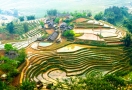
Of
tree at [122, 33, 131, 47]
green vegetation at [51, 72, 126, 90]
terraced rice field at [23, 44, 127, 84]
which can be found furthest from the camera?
tree at [122, 33, 131, 47]

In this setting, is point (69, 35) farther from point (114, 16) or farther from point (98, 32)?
point (114, 16)

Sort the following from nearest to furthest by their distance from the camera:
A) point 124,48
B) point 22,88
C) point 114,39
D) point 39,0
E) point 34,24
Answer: point 22,88 < point 124,48 < point 114,39 < point 34,24 < point 39,0

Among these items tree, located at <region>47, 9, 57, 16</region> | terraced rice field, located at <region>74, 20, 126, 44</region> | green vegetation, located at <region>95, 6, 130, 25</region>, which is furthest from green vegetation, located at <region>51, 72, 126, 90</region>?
tree, located at <region>47, 9, 57, 16</region>

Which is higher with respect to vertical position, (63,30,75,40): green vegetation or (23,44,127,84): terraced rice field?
(63,30,75,40): green vegetation

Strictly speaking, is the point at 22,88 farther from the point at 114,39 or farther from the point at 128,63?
the point at 114,39

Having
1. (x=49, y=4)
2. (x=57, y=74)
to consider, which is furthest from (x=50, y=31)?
(x=49, y=4)

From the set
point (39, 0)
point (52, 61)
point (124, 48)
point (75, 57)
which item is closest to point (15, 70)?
point (52, 61)

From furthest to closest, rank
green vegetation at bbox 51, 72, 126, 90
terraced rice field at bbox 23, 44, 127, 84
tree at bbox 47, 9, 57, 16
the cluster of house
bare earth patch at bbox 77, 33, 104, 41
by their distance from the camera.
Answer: tree at bbox 47, 9, 57, 16
bare earth patch at bbox 77, 33, 104, 41
the cluster of house
terraced rice field at bbox 23, 44, 127, 84
green vegetation at bbox 51, 72, 126, 90

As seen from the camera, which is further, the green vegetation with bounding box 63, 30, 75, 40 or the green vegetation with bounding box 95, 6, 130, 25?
the green vegetation with bounding box 95, 6, 130, 25

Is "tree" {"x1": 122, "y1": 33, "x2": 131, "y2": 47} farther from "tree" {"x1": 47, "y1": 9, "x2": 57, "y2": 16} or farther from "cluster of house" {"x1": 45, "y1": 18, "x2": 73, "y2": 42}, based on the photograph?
"tree" {"x1": 47, "y1": 9, "x2": 57, "y2": 16}

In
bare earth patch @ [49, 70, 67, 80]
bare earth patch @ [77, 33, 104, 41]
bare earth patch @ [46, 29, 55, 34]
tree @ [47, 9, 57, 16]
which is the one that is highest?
tree @ [47, 9, 57, 16]
